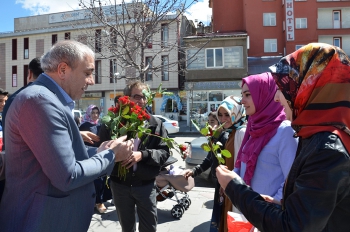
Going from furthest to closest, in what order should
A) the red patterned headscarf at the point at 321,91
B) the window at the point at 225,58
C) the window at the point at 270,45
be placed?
the window at the point at 270,45
the window at the point at 225,58
the red patterned headscarf at the point at 321,91

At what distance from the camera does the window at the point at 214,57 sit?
915 inches

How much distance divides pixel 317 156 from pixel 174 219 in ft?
12.8

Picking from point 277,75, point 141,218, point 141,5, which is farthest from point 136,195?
point 141,5

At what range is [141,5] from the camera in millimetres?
5613

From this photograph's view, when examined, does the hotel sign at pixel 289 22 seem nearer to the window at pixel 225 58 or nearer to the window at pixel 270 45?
the window at pixel 270 45

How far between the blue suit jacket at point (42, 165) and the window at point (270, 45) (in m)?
28.6

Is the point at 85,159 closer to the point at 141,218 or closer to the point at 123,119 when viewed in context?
the point at 123,119

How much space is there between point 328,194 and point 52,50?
1678 mm

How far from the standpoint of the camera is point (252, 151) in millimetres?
2225

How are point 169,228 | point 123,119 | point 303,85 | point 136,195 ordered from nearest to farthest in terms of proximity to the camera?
1. point 303,85
2. point 123,119
3. point 136,195
4. point 169,228

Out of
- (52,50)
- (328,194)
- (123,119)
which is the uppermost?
(52,50)

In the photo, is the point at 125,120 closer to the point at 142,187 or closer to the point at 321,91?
the point at 142,187

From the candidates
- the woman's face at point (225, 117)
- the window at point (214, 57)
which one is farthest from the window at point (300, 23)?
the woman's face at point (225, 117)

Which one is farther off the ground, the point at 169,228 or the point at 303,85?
the point at 303,85
